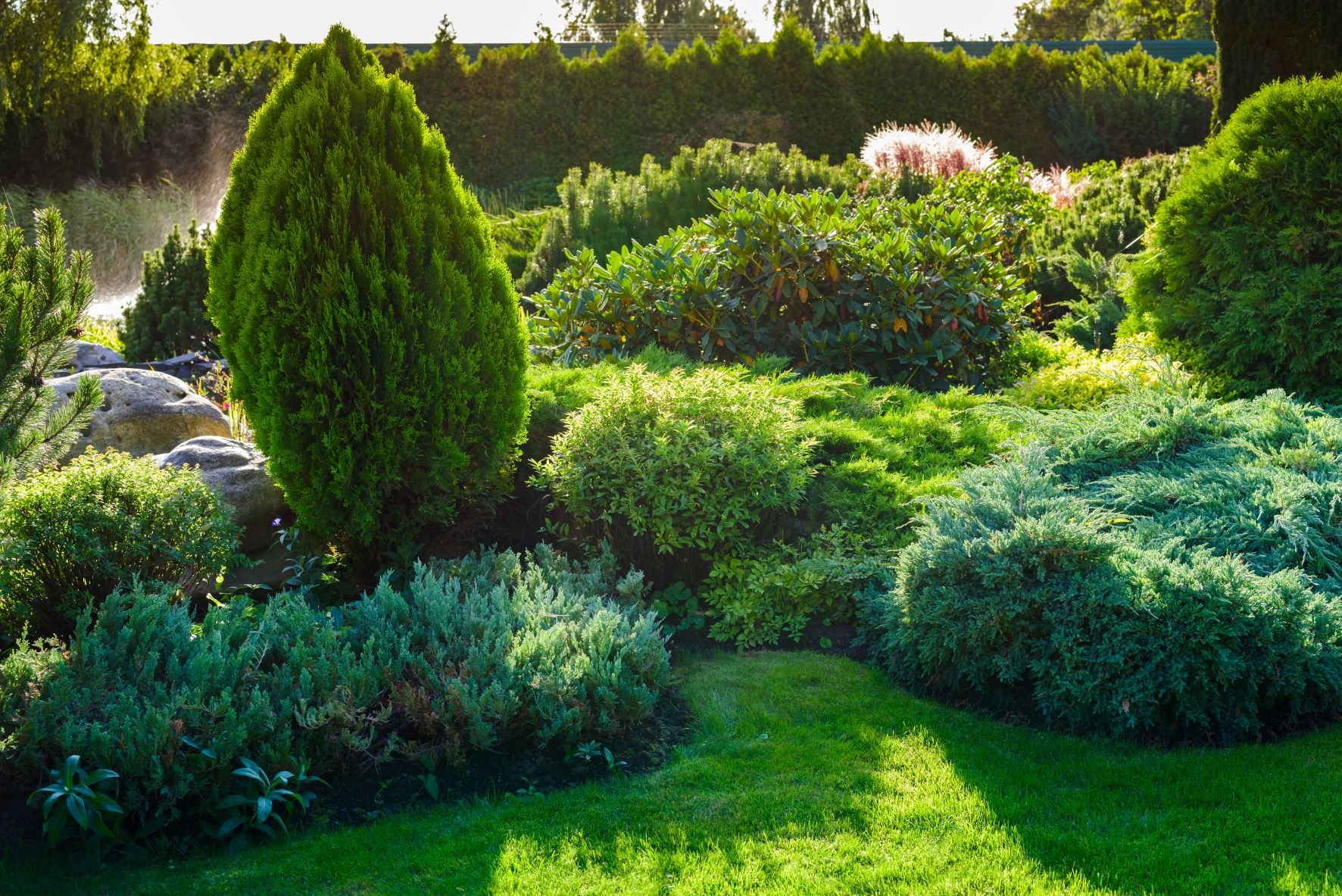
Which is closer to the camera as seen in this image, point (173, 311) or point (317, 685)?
point (317, 685)

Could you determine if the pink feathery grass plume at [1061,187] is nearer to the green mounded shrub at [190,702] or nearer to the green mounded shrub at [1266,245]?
the green mounded shrub at [1266,245]

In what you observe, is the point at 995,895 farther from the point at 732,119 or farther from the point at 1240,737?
the point at 732,119

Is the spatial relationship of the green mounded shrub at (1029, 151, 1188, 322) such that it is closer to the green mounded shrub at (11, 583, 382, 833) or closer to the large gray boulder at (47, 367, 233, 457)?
the large gray boulder at (47, 367, 233, 457)

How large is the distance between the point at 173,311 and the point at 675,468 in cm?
784

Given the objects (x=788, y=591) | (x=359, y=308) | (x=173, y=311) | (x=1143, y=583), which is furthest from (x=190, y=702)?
(x=173, y=311)

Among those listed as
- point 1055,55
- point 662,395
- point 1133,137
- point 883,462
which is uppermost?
point 1055,55

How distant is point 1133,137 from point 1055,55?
3.11 meters

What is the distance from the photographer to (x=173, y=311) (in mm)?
10289

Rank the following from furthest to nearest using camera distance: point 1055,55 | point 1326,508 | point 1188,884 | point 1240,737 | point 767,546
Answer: point 1055,55
point 767,546
point 1326,508
point 1240,737
point 1188,884

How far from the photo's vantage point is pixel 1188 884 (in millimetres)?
2654

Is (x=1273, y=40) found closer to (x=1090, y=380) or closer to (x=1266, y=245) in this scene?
(x=1266, y=245)

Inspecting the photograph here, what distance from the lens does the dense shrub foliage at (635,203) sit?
10.3m

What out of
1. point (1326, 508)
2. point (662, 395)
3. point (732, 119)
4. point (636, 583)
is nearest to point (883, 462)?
point (662, 395)

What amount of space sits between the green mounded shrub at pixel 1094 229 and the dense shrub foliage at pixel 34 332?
25.6 feet
